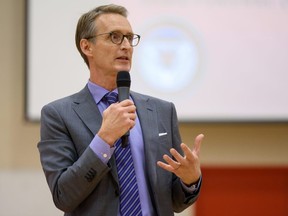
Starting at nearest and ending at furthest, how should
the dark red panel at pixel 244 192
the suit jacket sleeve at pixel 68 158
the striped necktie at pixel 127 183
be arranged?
the suit jacket sleeve at pixel 68 158, the striped necktie at pixel 127 183, the dark red panel at pixel 244 192

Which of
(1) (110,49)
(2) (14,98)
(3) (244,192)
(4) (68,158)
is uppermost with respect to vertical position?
(1) (110,49)

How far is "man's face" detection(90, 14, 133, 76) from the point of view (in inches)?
67.6

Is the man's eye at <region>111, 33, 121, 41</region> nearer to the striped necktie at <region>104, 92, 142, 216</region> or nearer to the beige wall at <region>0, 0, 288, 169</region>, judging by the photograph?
the striped necktie at <region>104, 92, 142, 216</region>

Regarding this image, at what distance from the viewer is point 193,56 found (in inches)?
119

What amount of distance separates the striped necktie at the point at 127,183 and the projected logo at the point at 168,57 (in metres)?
1.39

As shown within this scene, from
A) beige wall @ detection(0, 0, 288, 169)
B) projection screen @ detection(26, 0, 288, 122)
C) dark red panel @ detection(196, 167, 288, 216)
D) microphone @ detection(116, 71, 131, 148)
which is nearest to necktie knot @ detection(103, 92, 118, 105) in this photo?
microphone @ detection(116, 71, 131, 148)

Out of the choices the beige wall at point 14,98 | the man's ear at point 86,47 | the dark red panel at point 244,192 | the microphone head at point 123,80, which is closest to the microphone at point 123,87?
the microphone head at point 123,80

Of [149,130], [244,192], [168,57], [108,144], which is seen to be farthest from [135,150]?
[244,192]

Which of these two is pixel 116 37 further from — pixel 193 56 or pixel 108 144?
pixel 193 56

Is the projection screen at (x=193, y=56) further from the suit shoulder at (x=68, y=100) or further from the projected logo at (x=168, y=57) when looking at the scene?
the suit shoulder at (x=68, y=100)

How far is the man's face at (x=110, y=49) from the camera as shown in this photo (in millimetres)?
1717

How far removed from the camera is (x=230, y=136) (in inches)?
123

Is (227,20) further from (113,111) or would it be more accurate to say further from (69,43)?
(113,111)

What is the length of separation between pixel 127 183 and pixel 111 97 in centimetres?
32
